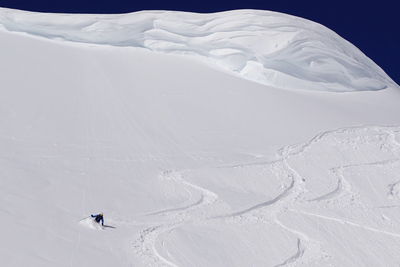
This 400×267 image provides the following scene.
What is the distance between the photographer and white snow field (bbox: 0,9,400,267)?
8.71 meters

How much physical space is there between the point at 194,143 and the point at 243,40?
7232 mm

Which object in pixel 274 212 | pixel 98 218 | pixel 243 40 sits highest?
pixel 243 40

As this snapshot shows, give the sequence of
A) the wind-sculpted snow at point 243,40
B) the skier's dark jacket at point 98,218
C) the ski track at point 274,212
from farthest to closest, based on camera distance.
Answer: the wind-sculpted snow at point 243,40
the skier's dark jacket at point 98,218
the ski track at point 274,212

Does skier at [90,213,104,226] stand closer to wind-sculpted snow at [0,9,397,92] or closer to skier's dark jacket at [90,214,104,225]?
skier's dark jacket at [90,214,104,225]

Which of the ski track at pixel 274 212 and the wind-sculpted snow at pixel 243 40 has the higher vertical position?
the wind-sculpted snow at pixel 243 40

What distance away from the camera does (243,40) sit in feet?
63.8

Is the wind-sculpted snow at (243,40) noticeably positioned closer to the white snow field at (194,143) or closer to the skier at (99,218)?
the white snow field at (194,143)

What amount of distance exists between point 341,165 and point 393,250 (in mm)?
3639

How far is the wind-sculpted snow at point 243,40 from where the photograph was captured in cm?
1869

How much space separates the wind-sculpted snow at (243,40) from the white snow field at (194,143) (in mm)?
61

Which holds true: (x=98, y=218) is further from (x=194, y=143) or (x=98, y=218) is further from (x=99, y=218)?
(x=194, y=143)

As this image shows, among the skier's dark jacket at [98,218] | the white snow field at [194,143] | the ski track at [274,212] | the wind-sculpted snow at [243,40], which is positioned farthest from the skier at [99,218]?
the wind-sculpted snow at [243,40]

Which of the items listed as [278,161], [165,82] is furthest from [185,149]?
[165,82]

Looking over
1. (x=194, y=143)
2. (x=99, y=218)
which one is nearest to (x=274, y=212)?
(x=99, y=218)
